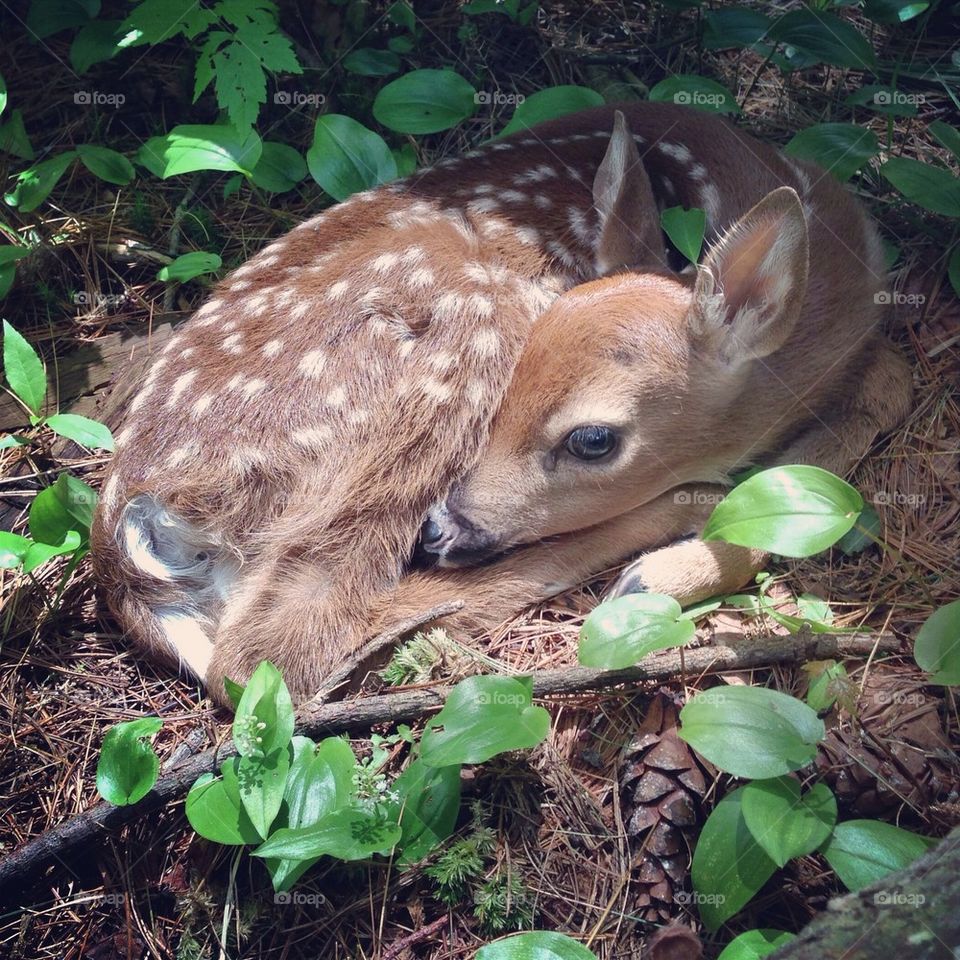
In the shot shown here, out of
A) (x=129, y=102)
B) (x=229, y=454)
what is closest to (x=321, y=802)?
(x=229, y=454)

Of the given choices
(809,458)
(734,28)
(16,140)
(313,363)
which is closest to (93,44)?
(16,140)

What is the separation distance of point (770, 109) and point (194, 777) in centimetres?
334

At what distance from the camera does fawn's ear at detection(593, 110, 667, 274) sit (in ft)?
10.1

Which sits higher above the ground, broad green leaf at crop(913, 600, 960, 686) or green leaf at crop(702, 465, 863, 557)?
green leaf at crop(702, 465, 863, 557)

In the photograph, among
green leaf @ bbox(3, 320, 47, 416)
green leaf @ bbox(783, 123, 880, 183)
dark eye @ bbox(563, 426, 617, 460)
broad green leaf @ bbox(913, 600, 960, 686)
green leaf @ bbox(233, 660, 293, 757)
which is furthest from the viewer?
green leaf @ bbox(783, 123, 880, 183)

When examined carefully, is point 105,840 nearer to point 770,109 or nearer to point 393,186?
point 393,186

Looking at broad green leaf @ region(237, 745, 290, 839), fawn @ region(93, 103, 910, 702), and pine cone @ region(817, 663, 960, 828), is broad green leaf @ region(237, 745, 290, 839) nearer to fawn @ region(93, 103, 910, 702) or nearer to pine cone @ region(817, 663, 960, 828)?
fawn @ region(93, 103, 910, 702)

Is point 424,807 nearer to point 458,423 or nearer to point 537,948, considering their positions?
point 537,948

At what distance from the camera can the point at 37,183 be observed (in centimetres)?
360

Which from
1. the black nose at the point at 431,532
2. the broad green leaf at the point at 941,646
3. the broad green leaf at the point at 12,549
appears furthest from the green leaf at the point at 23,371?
the broad green leaf at the point at 941,646

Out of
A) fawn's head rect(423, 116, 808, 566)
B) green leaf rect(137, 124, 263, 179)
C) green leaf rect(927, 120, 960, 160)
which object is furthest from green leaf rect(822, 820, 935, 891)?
green leaf rect(137, 124, 263, 179)

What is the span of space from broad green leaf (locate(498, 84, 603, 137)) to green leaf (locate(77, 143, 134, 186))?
1464 mm

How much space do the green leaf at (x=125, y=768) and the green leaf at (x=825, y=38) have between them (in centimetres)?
321

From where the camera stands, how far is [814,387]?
3.10 meters
